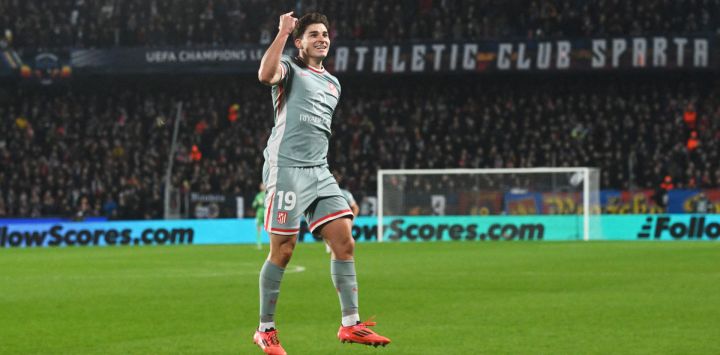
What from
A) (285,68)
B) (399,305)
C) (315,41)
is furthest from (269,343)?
(399,305)

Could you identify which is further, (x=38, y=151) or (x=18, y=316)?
(x=38, y=151)

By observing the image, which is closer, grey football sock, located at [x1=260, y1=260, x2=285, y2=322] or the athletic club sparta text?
grey football sock, located at [x1=260, y1=260, x2=285, y2=322]

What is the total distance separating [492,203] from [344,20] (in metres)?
13.7

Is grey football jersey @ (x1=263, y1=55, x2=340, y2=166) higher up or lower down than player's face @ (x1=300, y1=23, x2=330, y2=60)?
lower down

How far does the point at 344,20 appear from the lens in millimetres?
44688

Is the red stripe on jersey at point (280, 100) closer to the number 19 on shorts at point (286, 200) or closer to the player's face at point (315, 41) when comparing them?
the player's face at point (315, 41)

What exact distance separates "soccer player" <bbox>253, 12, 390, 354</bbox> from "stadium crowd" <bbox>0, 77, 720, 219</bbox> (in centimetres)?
3004

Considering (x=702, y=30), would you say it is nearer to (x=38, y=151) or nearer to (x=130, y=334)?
(x=38, y=151)

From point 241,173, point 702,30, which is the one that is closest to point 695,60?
point 702,30

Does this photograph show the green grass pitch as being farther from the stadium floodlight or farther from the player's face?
the stadium floodlight

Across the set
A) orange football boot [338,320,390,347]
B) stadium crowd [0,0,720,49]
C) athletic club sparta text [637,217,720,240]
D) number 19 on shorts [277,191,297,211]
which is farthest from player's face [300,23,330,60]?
stadium crowd [0,0,720,49]

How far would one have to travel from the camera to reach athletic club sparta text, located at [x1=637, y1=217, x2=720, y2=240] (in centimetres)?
3162

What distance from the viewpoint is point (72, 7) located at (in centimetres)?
4709

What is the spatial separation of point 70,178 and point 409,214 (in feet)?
46.0
